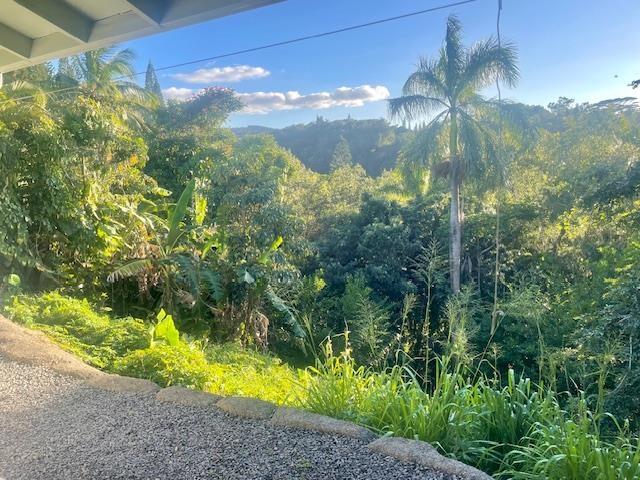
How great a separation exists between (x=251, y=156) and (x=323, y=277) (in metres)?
3.54

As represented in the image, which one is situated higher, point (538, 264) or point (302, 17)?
point (302, 17)

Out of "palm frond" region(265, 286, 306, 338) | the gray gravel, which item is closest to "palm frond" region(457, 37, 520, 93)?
"palm frond" region(265, 286, 306, 338)

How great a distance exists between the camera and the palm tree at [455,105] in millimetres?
12883

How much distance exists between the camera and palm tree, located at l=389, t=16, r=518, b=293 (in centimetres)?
1288

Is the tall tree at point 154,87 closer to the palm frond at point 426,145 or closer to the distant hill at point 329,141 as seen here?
the distant hill at point 329,141

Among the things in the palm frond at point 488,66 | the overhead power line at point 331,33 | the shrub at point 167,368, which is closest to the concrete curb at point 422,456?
the shrub at point 167,368

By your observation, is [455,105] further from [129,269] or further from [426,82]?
[129,269]

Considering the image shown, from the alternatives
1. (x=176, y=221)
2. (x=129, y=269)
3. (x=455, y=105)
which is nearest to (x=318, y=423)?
(x=129, y=269)

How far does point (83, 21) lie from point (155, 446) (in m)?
3.47

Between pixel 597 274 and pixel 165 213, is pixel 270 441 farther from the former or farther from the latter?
pixel 597 274

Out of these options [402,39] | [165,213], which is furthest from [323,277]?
[402,39]

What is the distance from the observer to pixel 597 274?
9.66 metres

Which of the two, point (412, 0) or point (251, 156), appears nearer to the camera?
point (412, 0)

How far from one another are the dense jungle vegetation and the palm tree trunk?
2.4 inches
